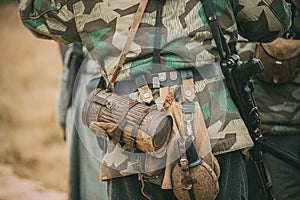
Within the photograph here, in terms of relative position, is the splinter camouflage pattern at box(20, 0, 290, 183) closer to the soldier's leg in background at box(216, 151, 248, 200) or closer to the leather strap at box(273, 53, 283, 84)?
the soldier's leg in background at box(216, 151, 248, 200)

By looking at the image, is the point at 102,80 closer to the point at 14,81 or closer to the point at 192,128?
the point at 192,128

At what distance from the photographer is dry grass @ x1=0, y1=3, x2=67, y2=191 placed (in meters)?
6.91

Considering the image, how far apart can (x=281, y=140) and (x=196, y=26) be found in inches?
44.6

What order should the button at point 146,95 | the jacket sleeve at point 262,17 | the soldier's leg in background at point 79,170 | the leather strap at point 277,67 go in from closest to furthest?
the button at point 146,95, the jacket sleeve at point 262,17, the leather strap at point 277,67, the soldier's leg in background at point 79,170

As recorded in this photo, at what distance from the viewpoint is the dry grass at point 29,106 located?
6.91 m

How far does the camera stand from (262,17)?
9.65 feet

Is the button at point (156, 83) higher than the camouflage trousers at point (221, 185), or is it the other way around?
the button at point (156, 83)

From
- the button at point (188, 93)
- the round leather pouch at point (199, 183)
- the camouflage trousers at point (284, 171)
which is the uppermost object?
the button at point (188, 93)

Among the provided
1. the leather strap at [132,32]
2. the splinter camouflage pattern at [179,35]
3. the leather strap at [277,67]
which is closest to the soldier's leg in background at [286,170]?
the leather strap at [277,67]

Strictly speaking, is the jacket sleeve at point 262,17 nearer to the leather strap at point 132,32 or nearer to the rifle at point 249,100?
the rifle at point 249,100

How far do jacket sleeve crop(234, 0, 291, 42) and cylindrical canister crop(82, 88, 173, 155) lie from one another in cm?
63

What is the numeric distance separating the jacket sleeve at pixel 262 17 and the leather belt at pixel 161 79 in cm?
28

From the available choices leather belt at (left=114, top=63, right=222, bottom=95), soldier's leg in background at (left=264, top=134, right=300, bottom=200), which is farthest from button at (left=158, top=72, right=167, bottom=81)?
soldier's leg in background at (left=264, top=134, right=300, bottom=200)

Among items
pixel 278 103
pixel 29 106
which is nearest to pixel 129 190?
pixel 278 103
